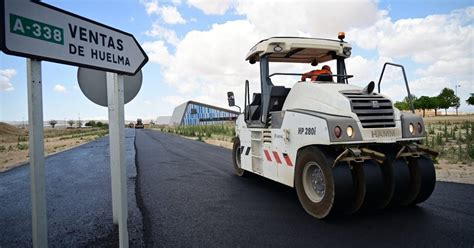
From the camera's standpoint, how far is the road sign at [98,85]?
336cm

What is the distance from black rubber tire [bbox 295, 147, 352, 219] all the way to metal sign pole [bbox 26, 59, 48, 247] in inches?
121

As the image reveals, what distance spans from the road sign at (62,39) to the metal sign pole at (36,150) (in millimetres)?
141

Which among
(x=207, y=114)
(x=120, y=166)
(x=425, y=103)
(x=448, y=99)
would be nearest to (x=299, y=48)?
(x=120, y=166)

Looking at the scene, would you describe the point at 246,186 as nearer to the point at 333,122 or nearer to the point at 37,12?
the point at 333,122

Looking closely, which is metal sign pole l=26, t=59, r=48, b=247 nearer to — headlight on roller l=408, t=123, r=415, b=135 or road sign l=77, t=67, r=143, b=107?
road sign l=77, t=67, r=143, b=107

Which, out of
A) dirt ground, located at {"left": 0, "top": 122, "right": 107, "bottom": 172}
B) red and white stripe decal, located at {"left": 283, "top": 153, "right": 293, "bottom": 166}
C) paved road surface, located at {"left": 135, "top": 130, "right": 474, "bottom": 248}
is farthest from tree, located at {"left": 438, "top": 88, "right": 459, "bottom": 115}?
red and white stripe decal, located at {"left": 283, "top": 153, "right": 293, "bottom": 166}

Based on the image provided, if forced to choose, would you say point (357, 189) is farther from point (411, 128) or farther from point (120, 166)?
point (120, 166)

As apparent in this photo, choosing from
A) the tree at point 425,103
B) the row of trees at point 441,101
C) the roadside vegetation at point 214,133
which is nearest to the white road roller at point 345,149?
the roadside vegetation at point 214,133

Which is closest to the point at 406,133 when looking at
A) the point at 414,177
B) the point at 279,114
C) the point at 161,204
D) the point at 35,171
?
the point at 414,177

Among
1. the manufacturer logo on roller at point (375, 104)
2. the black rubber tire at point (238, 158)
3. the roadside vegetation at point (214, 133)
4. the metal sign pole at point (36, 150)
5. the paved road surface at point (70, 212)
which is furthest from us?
the roadside vegetation at point (214, 133)

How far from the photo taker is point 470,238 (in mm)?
3318

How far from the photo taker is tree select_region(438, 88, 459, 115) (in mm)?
73062

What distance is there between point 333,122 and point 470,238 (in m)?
1.93

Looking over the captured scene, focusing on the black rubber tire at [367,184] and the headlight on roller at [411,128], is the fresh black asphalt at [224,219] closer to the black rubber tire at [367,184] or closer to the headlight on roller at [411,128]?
the black rubber tire at [367,184]
